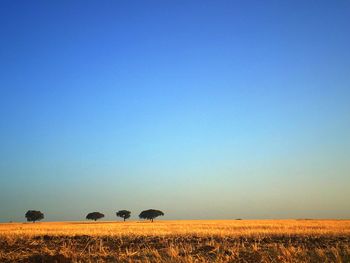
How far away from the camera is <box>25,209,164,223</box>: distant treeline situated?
12088 centimetres

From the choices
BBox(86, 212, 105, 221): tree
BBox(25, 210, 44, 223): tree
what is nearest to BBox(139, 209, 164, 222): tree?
BBox(86, 212, 105, 221): tree

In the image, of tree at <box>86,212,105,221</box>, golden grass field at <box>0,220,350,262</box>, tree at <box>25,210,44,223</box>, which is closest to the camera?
golden grass field at <box>0,220,350,262</box>

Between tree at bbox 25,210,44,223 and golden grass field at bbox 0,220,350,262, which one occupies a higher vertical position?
tree at bbox 25,210,44,223

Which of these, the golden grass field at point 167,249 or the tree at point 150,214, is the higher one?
the tree at point 150,214

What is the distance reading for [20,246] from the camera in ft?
72.2

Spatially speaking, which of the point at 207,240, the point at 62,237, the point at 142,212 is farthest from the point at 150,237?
the point at 142,212

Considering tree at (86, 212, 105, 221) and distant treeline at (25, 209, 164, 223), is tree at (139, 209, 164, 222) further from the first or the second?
tree at (86, 212, 105, 221)

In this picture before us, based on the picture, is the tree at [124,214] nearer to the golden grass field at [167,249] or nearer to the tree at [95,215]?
the tree at [95,215]

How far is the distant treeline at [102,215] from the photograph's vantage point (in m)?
121

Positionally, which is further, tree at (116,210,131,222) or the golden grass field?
tree at (116,210,131,222)

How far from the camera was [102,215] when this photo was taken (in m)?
129

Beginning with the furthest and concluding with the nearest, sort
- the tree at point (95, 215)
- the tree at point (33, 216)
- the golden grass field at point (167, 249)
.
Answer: the tree at point (95, 215) → the tree at point (33, 216) → the golden grass field at point (167, 249)

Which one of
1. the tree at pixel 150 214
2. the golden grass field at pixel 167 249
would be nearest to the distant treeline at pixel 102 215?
the tree at pixel 150 214

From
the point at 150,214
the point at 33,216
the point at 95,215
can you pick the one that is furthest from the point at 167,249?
the point at 95,215
